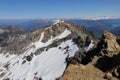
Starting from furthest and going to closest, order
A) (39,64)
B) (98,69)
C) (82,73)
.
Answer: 1. (39,64)
2. (98,69)
3. (82,73)

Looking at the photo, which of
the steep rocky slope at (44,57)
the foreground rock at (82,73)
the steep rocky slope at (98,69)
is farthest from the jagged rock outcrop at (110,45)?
the steep rocky slope at (44,57)

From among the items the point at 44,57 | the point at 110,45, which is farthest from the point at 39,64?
the point at 110,45

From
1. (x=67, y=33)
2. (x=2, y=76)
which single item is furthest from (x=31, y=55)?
(x=67, y=33)

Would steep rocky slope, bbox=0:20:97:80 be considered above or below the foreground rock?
below

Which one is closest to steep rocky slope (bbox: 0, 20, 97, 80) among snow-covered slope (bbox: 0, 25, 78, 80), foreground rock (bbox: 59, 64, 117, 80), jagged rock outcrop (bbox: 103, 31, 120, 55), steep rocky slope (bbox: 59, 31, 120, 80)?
snow-covered slope (bbox: 0, 25, 78, 80)

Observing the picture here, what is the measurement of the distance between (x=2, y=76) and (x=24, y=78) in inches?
896

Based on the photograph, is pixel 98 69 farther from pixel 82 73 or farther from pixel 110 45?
pixel 110 45

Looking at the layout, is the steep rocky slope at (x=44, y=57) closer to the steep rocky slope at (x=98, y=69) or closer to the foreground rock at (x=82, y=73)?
the steep rocky slope at (x=98, y=69)

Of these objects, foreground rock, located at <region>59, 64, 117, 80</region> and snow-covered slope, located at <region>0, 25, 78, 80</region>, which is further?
snow-covered slope, located at <region>0, 25, 78, 80</region>

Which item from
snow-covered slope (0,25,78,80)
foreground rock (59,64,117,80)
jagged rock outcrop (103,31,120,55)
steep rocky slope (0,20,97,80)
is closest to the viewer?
foreground rock (59,64,117,80)

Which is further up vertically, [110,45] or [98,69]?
[98,69]

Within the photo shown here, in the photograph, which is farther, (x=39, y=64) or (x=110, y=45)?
(x=39, y=64)

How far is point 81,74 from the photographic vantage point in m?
30.5

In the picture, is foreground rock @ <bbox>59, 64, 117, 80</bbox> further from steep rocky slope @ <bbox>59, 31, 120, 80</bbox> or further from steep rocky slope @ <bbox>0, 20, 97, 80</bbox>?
steep rocky slope @ <bbox>0, 20, 97, 80</bbox>
